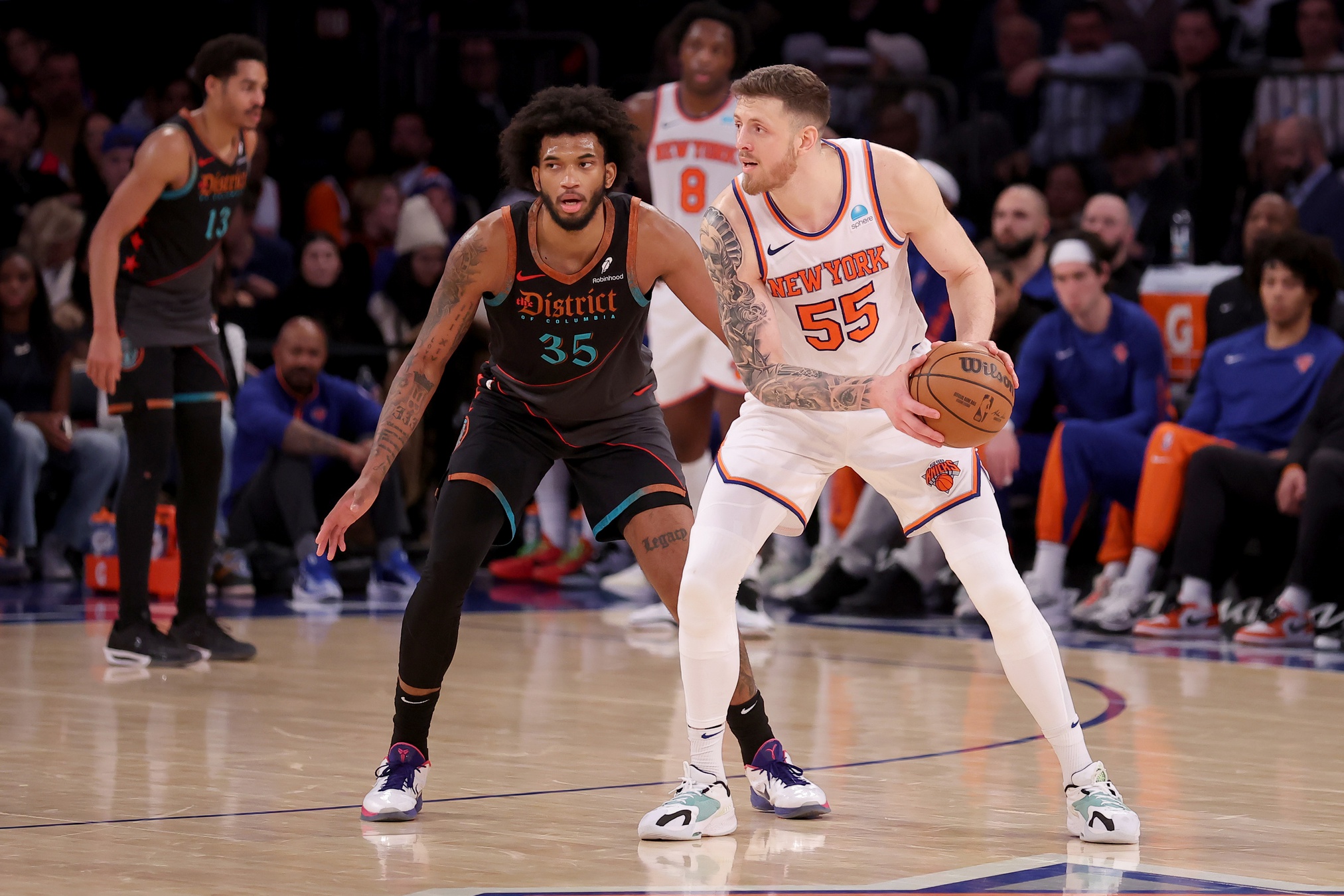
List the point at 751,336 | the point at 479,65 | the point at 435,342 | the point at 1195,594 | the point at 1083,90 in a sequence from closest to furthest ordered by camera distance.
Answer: the point at 751,336
the point at 435,342
the point at 1195,594
the point at 1083,90
the point at 479,65

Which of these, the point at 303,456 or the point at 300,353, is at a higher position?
the point at 300,353

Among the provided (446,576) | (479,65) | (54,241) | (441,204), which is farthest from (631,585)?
(479,65)

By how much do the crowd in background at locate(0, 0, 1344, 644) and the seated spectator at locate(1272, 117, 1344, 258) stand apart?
0.01m

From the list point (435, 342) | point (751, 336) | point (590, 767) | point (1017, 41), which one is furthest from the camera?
point (1017, 41)

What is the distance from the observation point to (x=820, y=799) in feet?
14.1

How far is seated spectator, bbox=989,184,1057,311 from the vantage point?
935 centimetres

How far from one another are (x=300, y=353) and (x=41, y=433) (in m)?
1.50

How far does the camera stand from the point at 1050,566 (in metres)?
8.47

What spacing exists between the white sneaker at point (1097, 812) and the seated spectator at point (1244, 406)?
413cm

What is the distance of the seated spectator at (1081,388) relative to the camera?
8.41m

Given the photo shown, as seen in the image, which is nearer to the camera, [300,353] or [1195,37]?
[300,353]

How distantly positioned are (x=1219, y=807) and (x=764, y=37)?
941cm

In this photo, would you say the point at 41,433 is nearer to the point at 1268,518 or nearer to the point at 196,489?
the point at 196,489

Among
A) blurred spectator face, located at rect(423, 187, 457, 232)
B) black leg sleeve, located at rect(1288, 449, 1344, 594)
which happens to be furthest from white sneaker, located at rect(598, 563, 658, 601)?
blurred spectator face, located at rect(423, 187, 457, 232)
